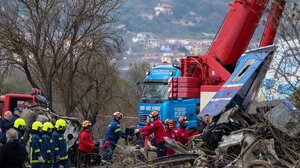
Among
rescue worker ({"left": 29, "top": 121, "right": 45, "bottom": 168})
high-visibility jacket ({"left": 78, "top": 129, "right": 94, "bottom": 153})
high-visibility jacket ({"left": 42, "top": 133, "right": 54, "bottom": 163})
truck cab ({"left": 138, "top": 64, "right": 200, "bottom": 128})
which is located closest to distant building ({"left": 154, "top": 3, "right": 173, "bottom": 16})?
truck cab ({"left": 138, "top": 64, "right": 200, "bottom": 128})

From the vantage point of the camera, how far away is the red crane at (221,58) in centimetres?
2066

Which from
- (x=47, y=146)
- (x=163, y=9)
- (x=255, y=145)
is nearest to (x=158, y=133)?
(x=47, y=146)

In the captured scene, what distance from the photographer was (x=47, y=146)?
17062mm

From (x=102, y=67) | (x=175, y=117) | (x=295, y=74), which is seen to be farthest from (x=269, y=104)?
(x=102, y=67)

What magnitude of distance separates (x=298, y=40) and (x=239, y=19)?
10939 millimetres

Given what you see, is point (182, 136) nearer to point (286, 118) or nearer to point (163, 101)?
point (163, 101)

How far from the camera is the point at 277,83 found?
1218cm

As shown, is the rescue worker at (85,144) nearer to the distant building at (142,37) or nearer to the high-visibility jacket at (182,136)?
the high-visibility jacket at (182,136)

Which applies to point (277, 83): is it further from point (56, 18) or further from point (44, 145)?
point (56, 18)

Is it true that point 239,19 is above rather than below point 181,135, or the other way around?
above

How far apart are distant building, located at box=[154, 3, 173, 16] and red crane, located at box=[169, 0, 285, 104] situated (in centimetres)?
12979

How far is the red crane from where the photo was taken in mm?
20656

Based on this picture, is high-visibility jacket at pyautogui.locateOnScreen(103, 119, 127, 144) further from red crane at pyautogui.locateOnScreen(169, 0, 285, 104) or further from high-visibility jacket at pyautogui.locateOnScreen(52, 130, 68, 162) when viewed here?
red crane at pyautogui.locateOnScreen(169, 0, 285, 104)

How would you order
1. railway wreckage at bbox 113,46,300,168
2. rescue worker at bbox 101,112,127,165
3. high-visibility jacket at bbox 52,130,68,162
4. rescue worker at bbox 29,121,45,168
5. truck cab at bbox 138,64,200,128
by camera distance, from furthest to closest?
1. truck cab at bbox 138,64,200,128
2. rescue worker at bbox 101,112,127,165
3. high-visibility jacket at bbox 52,130,68,162
4. rescue worker at bbox 29,121,45,168
5. railway wreckage at bbox 113,46,300,168
